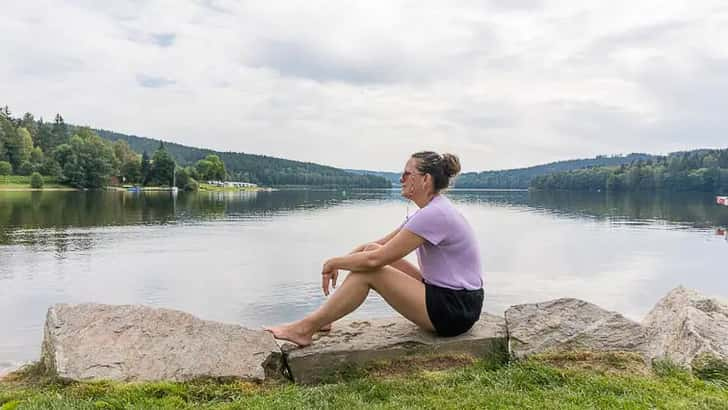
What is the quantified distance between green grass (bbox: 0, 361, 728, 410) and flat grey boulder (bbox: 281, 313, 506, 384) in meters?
0.25

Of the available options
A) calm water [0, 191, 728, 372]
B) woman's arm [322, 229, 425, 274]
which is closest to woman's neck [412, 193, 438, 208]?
woman's arm [322, 229, 425, 274]

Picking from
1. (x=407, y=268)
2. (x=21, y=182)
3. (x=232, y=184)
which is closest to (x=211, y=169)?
(x=232, y=184)

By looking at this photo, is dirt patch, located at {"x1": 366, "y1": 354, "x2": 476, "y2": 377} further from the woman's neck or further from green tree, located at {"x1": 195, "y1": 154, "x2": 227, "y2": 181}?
green tree, located at {"x1": 195, "y1": 154, "x2": 227, "y2": 181}

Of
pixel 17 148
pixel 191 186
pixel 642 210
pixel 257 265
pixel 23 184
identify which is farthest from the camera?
pixel 191 186

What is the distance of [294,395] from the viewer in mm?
4711

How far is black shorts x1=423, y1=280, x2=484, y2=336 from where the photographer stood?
5504 mm

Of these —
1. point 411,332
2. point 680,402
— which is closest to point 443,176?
point 411,332

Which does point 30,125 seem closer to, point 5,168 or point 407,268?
point 5,168

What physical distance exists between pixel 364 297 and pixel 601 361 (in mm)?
2350

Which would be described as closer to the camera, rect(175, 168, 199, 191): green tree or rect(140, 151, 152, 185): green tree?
rect(140, 151, 152, 185): green tree

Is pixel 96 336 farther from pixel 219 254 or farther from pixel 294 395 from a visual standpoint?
pixel 219 254

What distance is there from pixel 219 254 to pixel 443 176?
79.2ft

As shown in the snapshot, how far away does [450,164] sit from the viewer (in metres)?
5.54

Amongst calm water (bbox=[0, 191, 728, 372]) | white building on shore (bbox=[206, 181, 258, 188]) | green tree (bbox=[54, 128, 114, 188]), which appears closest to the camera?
calm water (bbox=[0, 191, 728, 372])
